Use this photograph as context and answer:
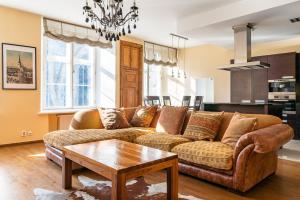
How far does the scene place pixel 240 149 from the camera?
8.09 ft

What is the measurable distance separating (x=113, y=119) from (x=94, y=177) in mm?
1299

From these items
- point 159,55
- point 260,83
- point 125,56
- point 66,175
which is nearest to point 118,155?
point 66,175

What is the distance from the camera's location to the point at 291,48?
6008 millimetres

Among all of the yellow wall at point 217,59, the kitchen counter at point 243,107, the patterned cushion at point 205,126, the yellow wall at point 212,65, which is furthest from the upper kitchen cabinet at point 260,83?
the patterned cushion at point 205,126

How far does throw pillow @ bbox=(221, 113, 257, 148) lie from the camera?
9.07 feet

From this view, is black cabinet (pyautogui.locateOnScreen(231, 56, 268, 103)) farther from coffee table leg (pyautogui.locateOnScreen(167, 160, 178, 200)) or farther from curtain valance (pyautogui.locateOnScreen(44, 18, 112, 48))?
coffee table leg (pyautogui.locateOnScreen(167, 160, 178, 200))

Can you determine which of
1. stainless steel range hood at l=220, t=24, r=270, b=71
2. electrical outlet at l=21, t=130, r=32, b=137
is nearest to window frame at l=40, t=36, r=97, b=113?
electrical outlet at l=21, t=130, r=32, b=137

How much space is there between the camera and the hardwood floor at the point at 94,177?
2457 mm

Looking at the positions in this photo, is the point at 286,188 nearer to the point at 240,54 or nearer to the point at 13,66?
the point at 240,54

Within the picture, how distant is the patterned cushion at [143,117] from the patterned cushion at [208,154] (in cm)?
135

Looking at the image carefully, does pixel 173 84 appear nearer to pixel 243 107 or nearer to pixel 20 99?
pixel 243 107

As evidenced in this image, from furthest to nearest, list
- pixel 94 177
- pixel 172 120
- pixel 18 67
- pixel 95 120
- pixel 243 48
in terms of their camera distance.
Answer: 1. pixel 243 48
2. pixel 18 67
3. pixel 95 120
4. pixel 172 120
5. pixel 94 177

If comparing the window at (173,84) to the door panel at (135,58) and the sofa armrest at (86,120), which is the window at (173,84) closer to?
the door panel at (135,58)

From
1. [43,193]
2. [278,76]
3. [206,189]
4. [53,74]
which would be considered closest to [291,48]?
[278,76]
